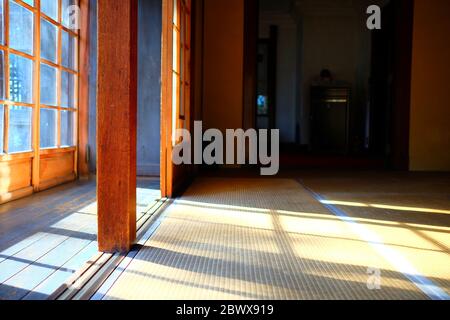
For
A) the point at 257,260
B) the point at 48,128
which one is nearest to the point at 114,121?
the point at 257,260

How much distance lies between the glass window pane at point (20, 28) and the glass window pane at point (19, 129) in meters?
0.44

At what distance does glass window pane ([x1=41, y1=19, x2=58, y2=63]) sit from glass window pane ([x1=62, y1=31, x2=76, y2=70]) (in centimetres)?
22

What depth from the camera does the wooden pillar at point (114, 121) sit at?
2213 millimetres

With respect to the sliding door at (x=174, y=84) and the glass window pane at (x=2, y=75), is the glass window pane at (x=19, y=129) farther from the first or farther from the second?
the sliding door at (x=174, y=84)

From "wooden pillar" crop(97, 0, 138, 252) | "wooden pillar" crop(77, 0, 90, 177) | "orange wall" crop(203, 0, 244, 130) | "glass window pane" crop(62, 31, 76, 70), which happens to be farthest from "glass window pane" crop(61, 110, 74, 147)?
"wooden pillar" crop(97, 0, 138, 252)

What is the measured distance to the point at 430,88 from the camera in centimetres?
654

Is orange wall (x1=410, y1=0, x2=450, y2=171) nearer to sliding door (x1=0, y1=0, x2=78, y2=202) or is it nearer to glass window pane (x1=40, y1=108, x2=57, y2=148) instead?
sliding door (x1=0, y1=0, x2=78, y2=202)

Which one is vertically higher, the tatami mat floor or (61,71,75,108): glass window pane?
(61,71,75,108): glass window pane

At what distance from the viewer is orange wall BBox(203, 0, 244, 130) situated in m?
6.49
